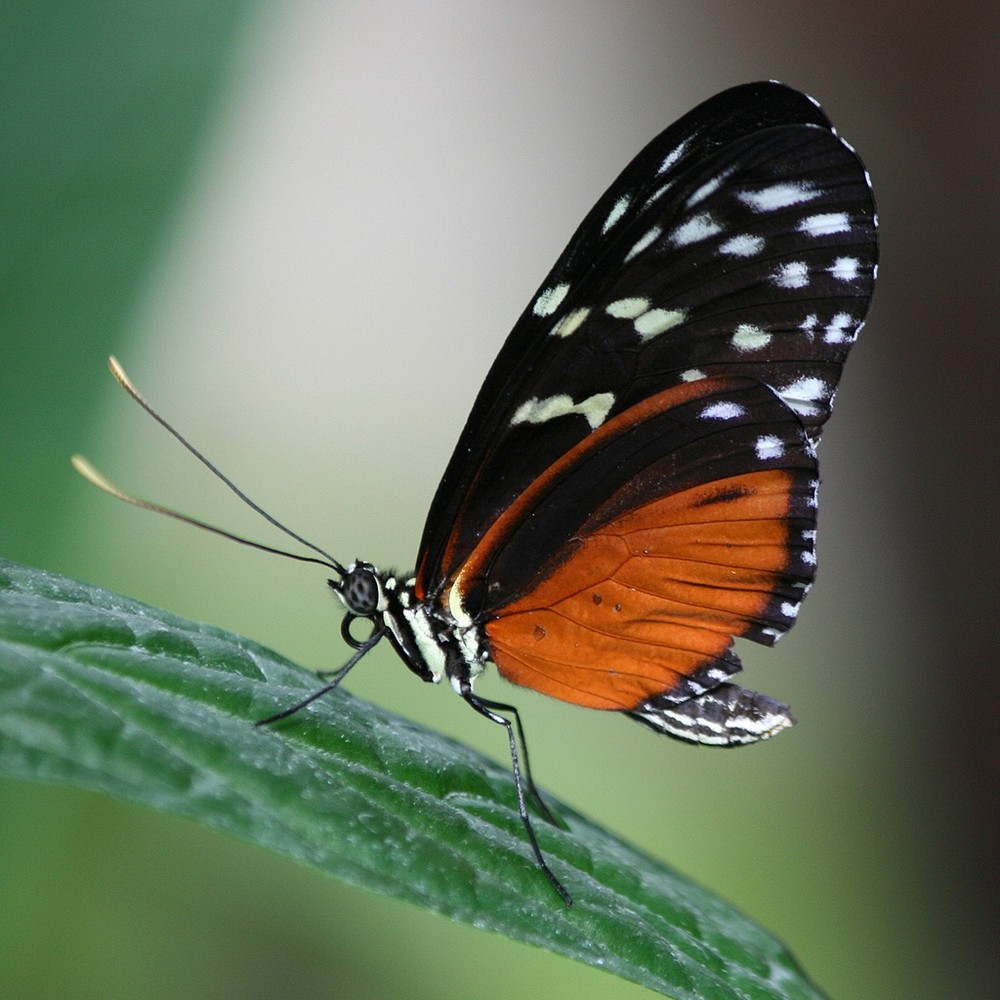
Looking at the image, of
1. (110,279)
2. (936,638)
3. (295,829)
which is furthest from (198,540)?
(295,829)

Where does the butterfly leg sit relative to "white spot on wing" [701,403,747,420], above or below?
below

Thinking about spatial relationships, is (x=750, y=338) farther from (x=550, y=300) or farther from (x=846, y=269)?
(x=550, y=300)

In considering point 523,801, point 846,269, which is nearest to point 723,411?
point 846,269

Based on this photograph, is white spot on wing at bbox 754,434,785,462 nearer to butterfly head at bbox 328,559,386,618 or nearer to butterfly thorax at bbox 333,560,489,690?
butterfly thorax at bbox 333,560,489,690

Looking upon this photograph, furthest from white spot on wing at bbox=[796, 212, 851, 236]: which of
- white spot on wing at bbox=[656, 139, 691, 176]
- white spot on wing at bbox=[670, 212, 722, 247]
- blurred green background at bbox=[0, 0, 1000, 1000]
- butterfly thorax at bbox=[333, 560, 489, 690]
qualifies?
blurred green background at bbox=[0, 0, 1000, 1000]

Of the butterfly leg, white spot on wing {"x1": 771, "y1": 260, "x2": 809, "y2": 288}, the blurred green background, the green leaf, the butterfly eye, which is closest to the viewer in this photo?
the green leaf

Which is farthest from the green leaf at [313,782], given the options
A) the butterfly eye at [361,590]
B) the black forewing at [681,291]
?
the black forewing at [681,291]

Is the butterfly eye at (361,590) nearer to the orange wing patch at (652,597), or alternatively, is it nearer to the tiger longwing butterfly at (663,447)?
the tiger longwing butterfly at (663,447)
